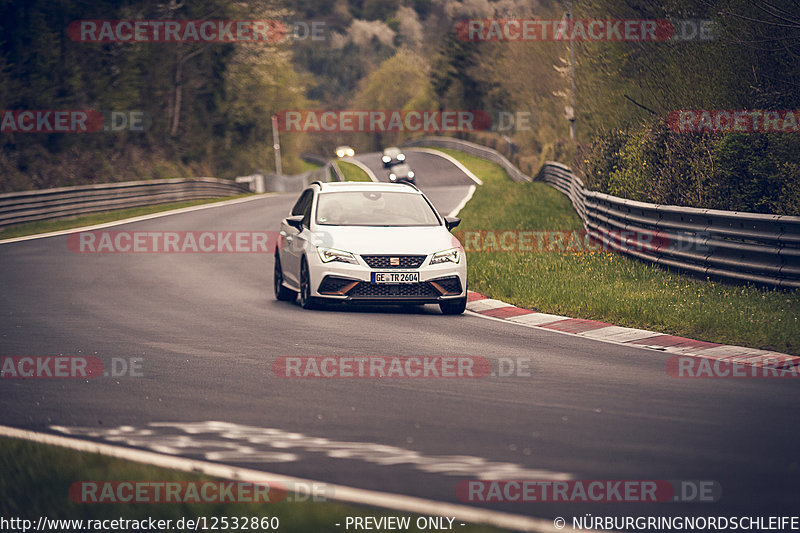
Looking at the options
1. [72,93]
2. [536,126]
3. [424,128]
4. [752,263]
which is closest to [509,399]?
[752,263]

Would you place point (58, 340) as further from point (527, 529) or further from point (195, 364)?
point (527, 529)

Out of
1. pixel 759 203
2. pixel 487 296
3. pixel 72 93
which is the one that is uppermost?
pixel 72 93

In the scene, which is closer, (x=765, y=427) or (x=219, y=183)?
(x=765, y=427)

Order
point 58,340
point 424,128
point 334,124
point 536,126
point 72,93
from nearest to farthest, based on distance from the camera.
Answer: point 58,340, point 72,93, point 536,126, point 424,128, point 334,124

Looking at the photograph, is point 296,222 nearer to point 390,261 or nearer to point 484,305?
point 390,261

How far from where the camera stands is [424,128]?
11494cm

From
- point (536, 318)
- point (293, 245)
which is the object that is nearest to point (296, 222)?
point (293, 245)

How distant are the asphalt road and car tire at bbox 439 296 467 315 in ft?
0.57

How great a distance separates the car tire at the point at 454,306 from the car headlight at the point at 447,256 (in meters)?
0.52

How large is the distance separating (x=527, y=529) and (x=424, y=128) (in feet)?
365

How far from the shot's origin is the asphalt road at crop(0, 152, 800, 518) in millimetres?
5965

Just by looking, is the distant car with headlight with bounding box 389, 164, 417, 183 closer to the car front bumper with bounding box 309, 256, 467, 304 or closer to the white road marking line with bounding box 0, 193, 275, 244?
the white road marking line with bounding box 0, 193, 275, 244

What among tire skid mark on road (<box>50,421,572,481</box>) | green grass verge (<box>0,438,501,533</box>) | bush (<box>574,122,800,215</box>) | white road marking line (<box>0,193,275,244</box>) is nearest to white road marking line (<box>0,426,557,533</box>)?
green grass verge (<box>0,438,501,533</box>)

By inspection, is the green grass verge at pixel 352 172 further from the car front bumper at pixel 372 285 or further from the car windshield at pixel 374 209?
the car front bumper at pixel 372 285
